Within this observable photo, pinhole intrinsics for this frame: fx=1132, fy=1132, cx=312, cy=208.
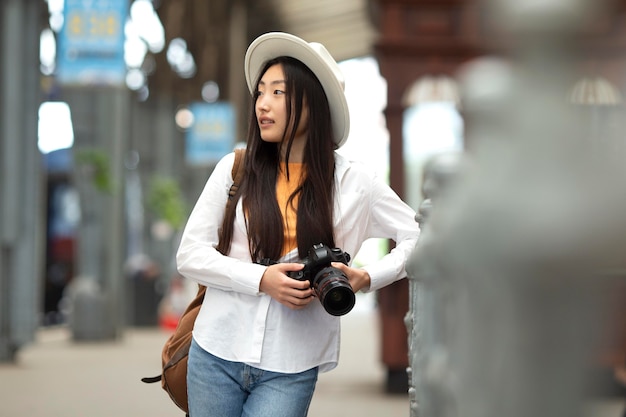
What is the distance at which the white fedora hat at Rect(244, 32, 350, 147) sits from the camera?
291 centimetres

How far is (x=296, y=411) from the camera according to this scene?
2746 millimetres

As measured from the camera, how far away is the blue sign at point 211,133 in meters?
22.9

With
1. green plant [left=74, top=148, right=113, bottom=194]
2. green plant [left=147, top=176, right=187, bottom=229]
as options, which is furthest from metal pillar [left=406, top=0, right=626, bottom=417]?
green plant [left=147, top=176, right=187, bottom=229]

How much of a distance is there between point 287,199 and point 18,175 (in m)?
11.5

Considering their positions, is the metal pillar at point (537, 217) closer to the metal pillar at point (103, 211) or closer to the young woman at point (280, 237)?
the young woman at point (280, 237)

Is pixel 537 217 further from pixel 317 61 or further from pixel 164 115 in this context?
pixel 164 115

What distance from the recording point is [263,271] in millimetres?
2725

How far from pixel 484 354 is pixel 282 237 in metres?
1.48

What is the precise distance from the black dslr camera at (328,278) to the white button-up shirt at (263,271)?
0.41 feet

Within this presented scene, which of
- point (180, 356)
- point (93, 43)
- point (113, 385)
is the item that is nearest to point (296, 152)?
point (180, 356)

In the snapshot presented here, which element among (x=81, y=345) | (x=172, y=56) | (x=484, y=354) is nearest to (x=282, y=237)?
(x=484, y=354)

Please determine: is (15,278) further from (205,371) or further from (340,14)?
(340,14)

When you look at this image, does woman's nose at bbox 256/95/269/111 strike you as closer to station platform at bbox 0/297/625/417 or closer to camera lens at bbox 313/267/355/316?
camera lens at bbox 313/267/355/316

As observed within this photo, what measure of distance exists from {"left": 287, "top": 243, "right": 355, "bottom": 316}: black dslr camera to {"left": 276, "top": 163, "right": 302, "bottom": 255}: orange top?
0.14m
